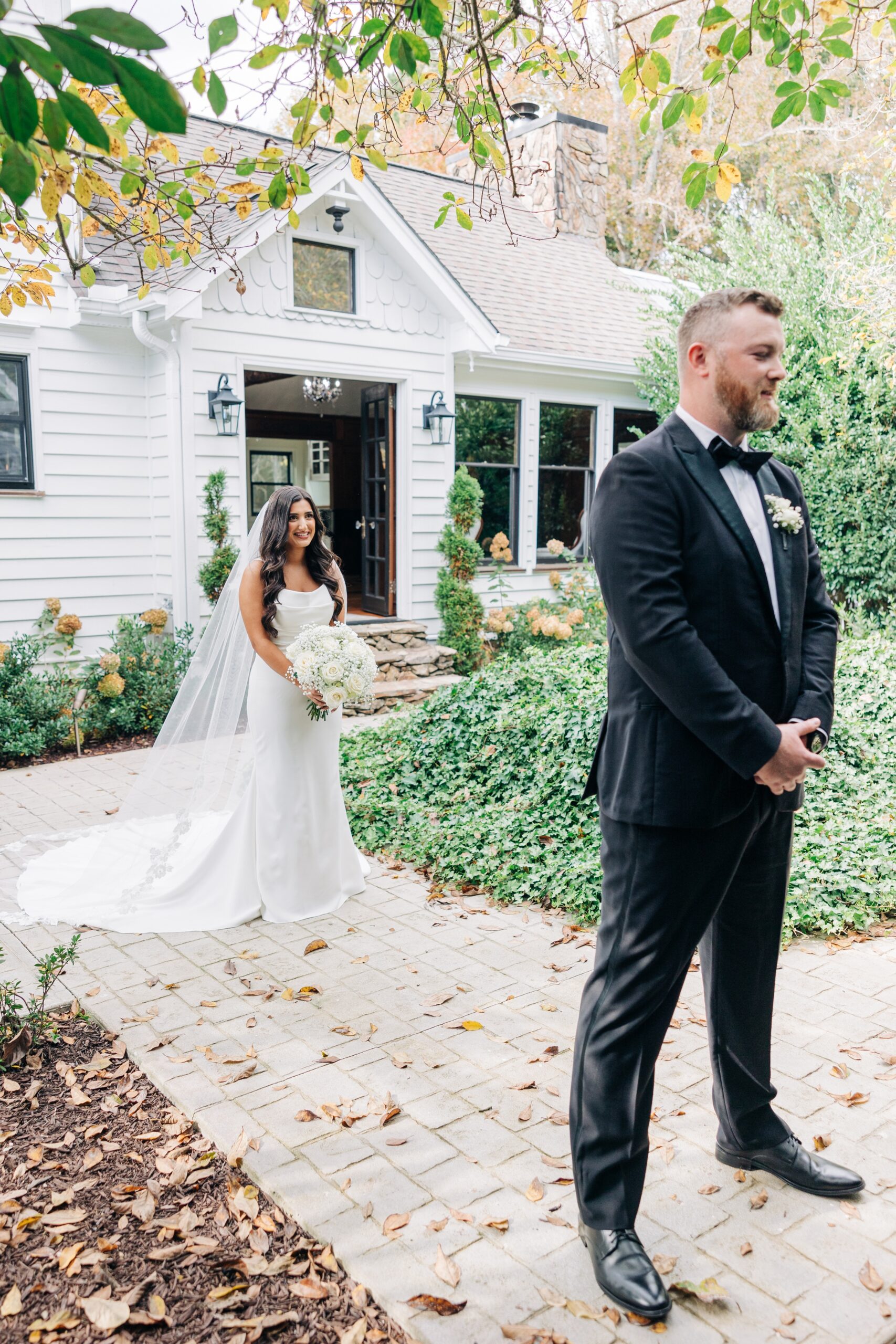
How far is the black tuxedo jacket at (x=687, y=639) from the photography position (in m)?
2.45

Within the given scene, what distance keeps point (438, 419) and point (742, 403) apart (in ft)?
32.5

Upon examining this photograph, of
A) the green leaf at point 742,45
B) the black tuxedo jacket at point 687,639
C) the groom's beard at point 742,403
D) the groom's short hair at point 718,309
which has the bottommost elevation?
the black tuxedo jacket at point 687,639

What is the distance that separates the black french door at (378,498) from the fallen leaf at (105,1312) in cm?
1003

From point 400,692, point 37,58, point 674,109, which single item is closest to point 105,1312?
point 37,58

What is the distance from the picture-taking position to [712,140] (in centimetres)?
2744

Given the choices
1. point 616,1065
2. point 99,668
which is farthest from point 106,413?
point 616,1065

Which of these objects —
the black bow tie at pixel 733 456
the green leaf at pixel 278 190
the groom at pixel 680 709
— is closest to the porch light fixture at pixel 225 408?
the green leaf at pixel 278 190

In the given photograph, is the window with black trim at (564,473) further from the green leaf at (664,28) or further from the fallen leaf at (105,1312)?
the fallen leaf at (105,1312)

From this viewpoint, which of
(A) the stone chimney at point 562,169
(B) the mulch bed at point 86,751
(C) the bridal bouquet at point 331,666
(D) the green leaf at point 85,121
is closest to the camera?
(D) the green leaf at point 85,121

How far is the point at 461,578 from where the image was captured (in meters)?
12.4

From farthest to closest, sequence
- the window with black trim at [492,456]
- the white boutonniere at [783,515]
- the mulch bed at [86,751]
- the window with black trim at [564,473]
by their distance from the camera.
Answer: the window with black trim at [564,473] → the window with black trim at [492,456] → the mulch bed at [86,751] → the white boutonniere at [783,515]

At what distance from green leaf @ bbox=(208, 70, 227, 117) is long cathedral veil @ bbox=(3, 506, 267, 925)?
3.14 meters

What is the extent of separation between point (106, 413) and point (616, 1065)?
9.30 metres

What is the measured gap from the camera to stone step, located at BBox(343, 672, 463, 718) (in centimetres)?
1081
